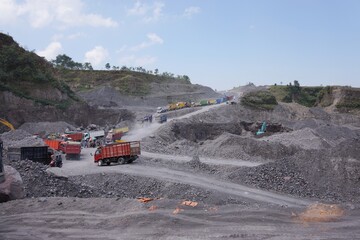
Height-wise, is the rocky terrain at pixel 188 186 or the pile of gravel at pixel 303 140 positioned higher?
the pile of gravel at pixel 303 140

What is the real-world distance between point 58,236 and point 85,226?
96cm

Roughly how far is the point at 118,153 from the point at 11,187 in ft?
39.7

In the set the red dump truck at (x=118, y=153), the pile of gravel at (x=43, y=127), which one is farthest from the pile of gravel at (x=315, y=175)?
the pile of gravel at (x=43, y=127)

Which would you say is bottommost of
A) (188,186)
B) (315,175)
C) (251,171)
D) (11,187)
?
(188,186)

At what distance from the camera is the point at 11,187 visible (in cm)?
1580

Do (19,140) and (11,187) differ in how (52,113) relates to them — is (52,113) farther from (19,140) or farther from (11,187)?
(11,187)

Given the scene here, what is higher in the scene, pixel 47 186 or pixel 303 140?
pixel 303 140

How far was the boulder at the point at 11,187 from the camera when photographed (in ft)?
51.3

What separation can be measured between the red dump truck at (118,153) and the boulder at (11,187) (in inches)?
454

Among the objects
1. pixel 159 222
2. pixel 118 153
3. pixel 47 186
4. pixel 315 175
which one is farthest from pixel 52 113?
pixel 159 222

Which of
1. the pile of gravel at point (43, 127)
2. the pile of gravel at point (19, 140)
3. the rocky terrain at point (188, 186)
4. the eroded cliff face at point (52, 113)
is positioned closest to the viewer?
the rocky terrain at point (188, 186)

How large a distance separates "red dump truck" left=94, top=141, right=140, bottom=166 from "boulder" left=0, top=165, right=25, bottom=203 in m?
11.5

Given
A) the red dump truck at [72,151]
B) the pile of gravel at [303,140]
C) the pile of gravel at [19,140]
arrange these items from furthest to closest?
1. the pile of gravel at [303,140]
2. the red dump truck at [72,151]
3. the pile of gravel at [19,140]

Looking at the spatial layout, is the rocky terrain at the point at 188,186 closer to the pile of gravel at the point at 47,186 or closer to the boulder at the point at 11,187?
the pile of gravel at the point at 47,186
